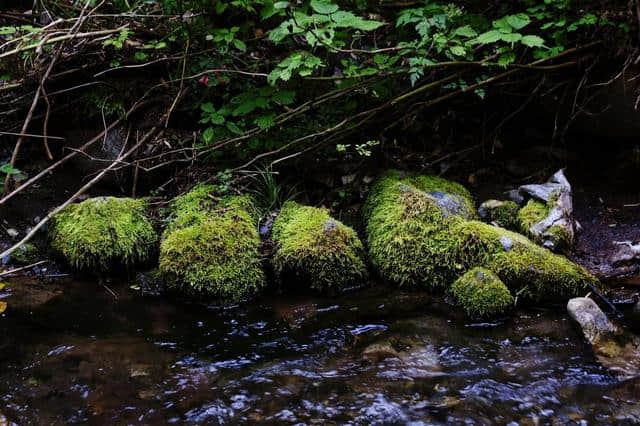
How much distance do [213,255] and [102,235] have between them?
0.91 meters

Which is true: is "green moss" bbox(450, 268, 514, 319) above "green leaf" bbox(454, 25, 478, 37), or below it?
below

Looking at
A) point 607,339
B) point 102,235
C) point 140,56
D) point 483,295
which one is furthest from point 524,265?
point 140,56

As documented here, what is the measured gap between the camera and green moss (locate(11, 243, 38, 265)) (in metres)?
3.96

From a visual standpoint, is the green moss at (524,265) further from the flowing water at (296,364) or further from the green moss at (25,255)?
the green moss at (25,255)

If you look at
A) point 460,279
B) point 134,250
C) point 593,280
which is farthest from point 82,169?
point 593,280

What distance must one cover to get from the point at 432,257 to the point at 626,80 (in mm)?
2189

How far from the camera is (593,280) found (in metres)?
3.23

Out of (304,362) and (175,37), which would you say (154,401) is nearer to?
(304,362)

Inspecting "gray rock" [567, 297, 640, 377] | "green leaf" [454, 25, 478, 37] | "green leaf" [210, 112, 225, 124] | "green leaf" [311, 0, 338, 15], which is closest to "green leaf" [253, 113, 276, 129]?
"green leaf" [210, 112, 225, 124]

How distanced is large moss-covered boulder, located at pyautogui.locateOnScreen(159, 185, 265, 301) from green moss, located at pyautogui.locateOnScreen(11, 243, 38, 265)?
1185 mm

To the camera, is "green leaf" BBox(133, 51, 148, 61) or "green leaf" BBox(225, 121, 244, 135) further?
"green leaf" BBox(133, 51, 148, 61)

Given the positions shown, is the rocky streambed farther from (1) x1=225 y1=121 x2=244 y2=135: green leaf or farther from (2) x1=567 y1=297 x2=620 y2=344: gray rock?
(1) x1=225 y1=121 x2=244 y2=135: green leaf

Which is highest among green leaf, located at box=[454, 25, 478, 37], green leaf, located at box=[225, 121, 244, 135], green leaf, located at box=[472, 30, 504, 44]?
green leaf, located at box=[454, 25, 478, 37]

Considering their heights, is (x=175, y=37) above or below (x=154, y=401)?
above
